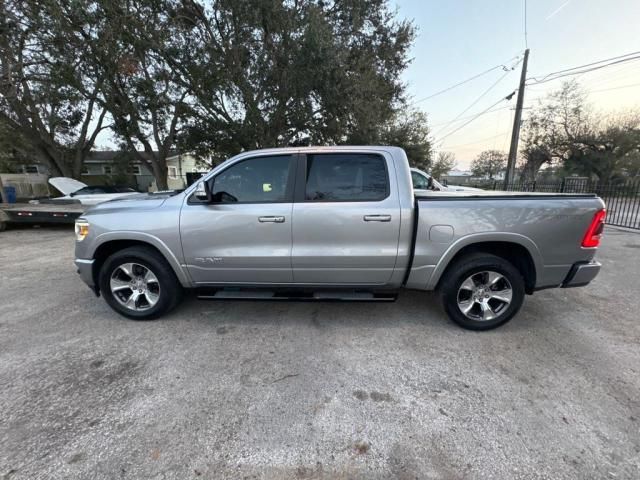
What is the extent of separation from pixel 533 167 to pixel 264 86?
32.1 m

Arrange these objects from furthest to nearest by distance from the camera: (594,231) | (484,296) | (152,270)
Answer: (152,270) → (484,296) → (594,231)

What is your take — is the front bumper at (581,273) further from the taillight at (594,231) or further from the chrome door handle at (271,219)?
the chrome door handle at (271,219)

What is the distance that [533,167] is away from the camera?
31.7 m

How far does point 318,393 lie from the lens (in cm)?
236

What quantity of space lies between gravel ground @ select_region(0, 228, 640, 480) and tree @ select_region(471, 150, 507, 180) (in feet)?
212

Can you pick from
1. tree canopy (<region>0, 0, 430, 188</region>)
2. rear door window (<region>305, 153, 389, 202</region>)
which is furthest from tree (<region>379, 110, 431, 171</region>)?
rear door window (<region>305, 153, 389, 202</region>)

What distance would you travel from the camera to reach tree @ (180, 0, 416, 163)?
964cm

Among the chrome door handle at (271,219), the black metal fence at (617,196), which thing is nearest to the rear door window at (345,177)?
the chrome door handle at (271,219)

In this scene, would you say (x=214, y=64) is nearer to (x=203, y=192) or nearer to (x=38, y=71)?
(x=38, y=71)

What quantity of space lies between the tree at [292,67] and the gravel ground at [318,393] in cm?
862

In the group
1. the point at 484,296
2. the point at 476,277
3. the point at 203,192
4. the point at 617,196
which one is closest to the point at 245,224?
the point at 203,192

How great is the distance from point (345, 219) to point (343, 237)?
187mm

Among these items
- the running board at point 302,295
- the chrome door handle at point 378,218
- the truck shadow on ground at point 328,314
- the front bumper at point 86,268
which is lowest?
the truck shadow on ground at point 328,314

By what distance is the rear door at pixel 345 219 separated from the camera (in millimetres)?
3082
